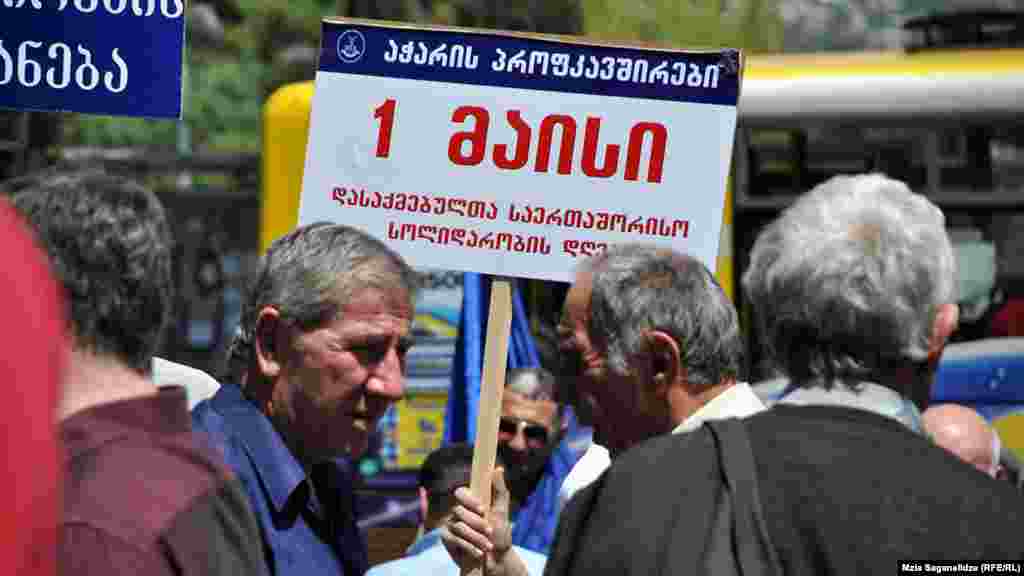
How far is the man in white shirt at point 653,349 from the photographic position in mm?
3217

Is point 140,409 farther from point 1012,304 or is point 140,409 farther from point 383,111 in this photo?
point 1012,304

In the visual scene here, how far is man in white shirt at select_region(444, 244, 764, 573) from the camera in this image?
3217mm

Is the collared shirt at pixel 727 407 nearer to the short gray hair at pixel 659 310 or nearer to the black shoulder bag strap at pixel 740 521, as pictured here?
the short gray hair at pixel 659 310

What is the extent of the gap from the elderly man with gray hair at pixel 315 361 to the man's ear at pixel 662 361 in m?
0.48

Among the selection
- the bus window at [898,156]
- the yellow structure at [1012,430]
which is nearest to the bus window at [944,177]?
the bus window at [898,156]

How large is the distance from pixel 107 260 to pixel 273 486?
0.96 meters

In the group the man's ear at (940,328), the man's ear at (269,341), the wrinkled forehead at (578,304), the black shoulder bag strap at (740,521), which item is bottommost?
the black shoulder bag strap at (740,521)

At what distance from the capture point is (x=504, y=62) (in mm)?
4305

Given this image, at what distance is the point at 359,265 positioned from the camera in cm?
327

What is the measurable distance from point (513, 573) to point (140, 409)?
1.66 metres

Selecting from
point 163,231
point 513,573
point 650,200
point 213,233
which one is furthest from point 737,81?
point 213,233

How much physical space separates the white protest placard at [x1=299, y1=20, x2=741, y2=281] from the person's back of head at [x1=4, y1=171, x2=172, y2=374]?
1886 millimetres

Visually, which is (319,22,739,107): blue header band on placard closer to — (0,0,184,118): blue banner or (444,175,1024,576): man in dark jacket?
(0,0,184,118): blue banner

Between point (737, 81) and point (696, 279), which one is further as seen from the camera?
point (737, 81)
